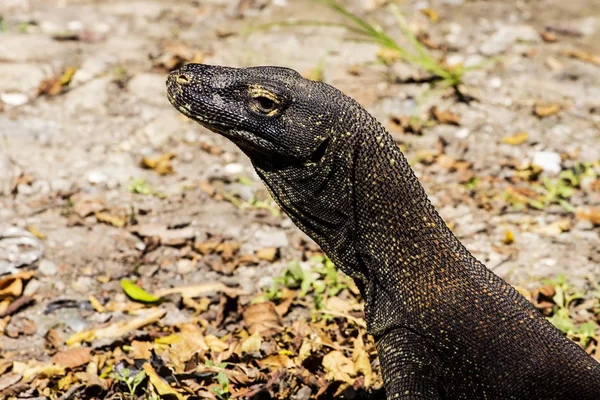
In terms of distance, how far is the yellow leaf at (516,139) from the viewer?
7.19 m

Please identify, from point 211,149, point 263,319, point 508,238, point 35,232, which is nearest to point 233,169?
point 211,149

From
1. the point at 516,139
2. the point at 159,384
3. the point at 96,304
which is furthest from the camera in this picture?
the point at 516,139

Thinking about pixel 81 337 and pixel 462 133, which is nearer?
pixel 81 337

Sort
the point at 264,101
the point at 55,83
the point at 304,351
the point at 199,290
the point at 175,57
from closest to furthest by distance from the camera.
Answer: the point at 264,101
the point at 304,351
the point at 199,290
the point at 55,83
the point at 175,57

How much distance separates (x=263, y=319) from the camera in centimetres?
506

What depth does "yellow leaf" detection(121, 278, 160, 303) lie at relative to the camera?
17.2ft

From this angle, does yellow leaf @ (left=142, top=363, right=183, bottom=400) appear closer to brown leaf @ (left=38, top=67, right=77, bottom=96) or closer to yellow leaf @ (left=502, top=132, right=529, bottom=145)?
brown leaf @ (left=38, top=67, right=77, bottom=96)

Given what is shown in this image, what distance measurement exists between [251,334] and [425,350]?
161cm

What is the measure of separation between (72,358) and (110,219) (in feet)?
5.22

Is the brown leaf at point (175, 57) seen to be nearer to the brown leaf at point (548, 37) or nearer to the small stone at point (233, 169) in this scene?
the small stone at point (233, 169)

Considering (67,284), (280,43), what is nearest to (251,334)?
(67,284)

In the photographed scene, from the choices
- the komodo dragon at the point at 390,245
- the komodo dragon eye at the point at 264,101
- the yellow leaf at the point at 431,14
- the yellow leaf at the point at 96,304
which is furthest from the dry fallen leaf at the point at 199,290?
the yellow leaf at the point at 431,14

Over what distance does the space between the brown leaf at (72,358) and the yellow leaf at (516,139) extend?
14.5 feet

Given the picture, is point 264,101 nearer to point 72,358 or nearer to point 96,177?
point 72,358
